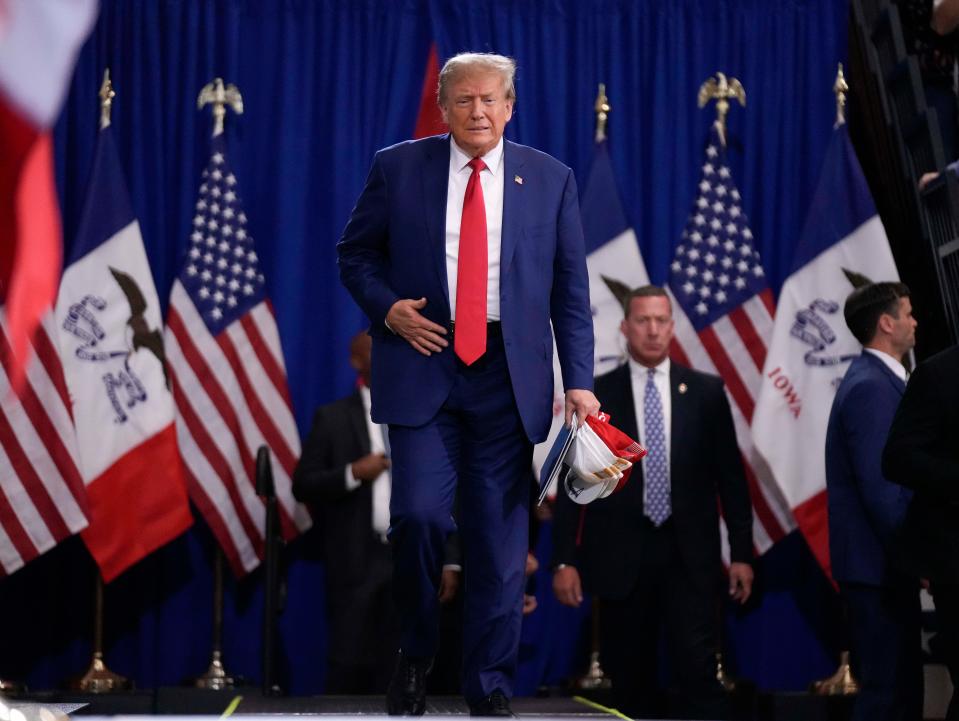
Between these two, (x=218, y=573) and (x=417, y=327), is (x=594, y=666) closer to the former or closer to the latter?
(x=218, y=573)

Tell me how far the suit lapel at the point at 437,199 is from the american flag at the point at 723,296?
357cm

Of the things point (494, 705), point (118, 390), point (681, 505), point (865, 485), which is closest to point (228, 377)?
point (118, 390)

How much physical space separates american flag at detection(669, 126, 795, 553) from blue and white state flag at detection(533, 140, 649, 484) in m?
0.26

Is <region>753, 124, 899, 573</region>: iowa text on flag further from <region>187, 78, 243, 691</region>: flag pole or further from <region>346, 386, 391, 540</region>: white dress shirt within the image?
<region>187, 78, 243, 691</region>: flag pole

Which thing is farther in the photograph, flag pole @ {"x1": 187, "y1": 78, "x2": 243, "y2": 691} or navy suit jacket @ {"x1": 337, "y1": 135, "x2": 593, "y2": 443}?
flag pole @ {"x1": 187, "y1": 78, "x2": 243, "y2": 691}

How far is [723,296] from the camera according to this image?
769 centimetres

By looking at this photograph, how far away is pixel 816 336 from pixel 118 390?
10.9ft

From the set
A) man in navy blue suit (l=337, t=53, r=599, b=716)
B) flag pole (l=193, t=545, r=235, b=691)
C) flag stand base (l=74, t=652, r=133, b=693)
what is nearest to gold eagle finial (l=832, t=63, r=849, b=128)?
flag pole (l=193, t=545, r=235, b=691)

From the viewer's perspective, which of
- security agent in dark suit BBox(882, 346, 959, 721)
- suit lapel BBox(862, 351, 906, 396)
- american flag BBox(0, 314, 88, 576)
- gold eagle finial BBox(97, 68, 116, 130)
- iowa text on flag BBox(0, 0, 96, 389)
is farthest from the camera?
gold eagle finial BBox(97, 68, 116, 130)

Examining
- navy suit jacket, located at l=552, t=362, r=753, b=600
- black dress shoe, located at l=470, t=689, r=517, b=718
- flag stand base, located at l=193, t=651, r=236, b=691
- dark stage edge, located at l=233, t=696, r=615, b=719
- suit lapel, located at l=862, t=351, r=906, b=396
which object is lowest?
flag stand base, located at l=193, t=651, r=236, b=691

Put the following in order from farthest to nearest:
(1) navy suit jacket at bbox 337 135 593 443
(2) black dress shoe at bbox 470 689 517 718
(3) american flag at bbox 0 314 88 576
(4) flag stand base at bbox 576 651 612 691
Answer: (4) flag stand base at bbox 576 651 612 691
(3) american flag at bbox 0 314 88 576
(1) navy suit jacket at bbox 337 135 593 443
(2) black dress shoe at bbox 470 689 517 718

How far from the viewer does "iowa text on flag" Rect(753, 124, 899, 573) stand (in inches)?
287

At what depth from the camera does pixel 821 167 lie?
7.67m

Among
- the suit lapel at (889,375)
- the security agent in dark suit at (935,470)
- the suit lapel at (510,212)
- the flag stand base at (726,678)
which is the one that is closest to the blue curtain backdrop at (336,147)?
the flag stand base at (726,678)
